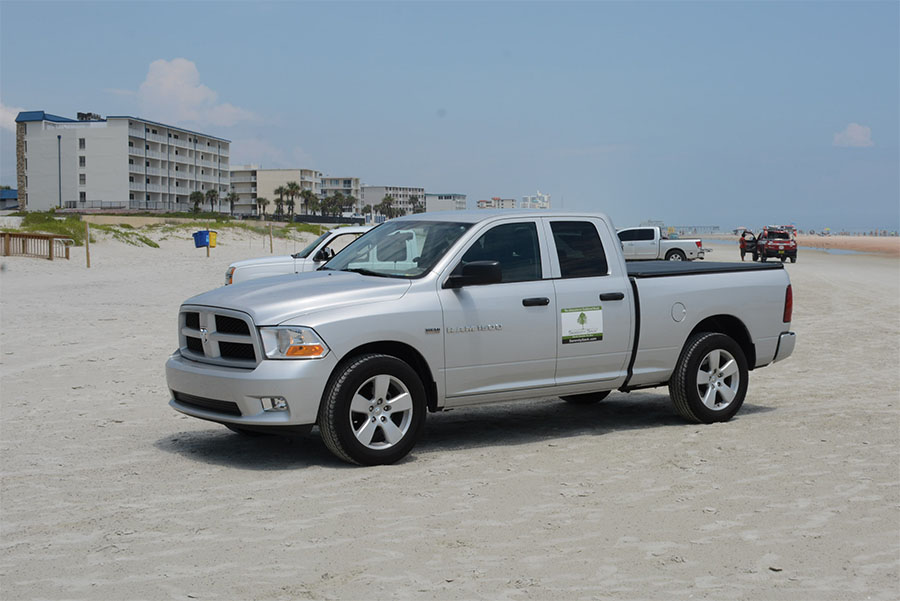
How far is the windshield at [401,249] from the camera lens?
8.05 metres

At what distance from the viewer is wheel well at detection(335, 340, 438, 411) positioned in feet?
24.6

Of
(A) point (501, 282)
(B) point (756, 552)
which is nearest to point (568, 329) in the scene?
(A) point (501, 282)

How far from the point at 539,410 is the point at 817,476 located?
344 centimetres

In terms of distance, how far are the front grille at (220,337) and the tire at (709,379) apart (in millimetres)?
3903

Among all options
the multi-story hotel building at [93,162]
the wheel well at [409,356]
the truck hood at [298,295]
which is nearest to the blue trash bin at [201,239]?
the truck hood at [298,295]

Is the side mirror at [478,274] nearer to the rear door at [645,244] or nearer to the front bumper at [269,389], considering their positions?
the front bumper at [269,389]

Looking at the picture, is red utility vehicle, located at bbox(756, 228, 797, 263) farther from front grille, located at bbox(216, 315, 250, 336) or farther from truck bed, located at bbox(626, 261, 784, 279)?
front grille, located at bbox(216, 315, 250, 336)

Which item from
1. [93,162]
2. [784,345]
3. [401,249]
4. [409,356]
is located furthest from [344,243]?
[93,162]

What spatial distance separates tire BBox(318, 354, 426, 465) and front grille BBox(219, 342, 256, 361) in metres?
0.63

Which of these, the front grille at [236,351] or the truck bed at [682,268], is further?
the truck bed at [682,268]

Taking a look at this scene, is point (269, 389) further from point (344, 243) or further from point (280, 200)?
point (280, 200)

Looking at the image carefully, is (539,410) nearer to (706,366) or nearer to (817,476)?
(706,366)

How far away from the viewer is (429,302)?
7719mm

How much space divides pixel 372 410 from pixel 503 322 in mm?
1324
